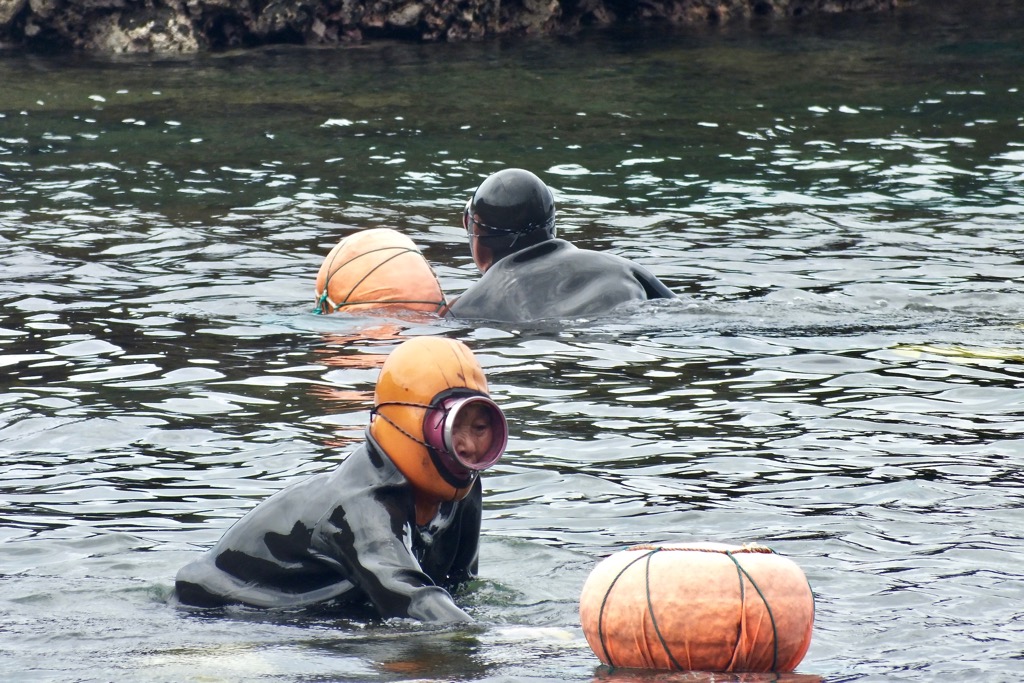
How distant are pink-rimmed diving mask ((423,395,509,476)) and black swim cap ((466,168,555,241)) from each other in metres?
6.22

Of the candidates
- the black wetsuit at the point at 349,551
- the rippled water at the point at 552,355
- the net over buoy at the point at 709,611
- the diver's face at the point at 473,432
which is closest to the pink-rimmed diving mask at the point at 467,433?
the diver's face at the point at 473,432

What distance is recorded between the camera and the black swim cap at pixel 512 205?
12.3m

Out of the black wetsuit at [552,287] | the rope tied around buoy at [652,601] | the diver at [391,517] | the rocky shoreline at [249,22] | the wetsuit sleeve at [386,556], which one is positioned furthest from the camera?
the rocky shoreline at [249,22]

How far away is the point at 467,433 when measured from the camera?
20.2ft

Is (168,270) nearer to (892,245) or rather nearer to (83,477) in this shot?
(83,477)

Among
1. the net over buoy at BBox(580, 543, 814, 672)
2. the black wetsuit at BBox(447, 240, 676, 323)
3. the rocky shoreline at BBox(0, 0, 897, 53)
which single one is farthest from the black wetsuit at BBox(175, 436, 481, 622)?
the rocky shoreline at BBox(0, 0, 897, 53)

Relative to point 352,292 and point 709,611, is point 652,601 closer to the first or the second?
point 709,611

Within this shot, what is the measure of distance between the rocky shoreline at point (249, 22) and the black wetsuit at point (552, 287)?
17.9m

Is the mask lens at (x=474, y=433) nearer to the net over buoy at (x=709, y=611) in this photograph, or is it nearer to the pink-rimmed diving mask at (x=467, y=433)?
the pink-rimmed diving mask at (x=467, y=433)

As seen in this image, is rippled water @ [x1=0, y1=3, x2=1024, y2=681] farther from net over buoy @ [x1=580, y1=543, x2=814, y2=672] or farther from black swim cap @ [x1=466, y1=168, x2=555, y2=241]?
black swim cap @ [x1=466, y1=168, x2=555, y2=241]

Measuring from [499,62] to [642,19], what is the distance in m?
6.27

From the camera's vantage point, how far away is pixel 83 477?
856cm

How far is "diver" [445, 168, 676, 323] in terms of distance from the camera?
480 inches

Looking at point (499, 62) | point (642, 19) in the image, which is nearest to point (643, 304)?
point (499, 62)
